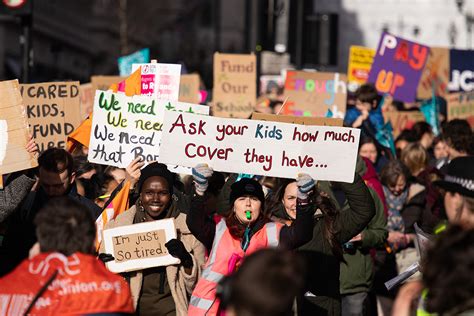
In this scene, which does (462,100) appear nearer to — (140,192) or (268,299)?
(140,192)

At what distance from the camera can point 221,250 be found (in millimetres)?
6906

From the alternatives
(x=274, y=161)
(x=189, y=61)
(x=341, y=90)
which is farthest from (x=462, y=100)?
(x=189, y=61)

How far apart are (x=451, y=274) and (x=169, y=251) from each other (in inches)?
116

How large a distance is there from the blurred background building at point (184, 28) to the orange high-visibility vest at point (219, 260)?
12.4 metres

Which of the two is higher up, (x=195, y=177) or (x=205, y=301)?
(x=195, y=177)

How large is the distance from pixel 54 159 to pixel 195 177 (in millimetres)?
1202

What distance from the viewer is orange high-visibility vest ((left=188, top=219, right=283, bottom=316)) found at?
687cm

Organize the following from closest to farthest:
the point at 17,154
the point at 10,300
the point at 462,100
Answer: the point at 10,300
the point at 17,154
the point at 462,100

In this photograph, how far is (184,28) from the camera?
6681 centimetres

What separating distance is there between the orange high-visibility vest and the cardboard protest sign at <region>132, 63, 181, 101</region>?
228cm

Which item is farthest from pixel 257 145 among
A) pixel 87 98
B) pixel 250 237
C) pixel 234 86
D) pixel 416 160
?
pixel 234 86

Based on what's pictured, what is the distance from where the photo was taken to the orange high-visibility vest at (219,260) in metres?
6.87

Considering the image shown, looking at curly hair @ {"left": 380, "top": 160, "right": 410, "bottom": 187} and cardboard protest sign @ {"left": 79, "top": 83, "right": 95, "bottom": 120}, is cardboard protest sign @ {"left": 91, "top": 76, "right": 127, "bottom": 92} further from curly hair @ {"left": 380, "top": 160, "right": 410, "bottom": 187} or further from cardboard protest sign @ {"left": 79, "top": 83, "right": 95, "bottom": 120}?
curly hair @ {"left": 380, "top": 160, "right": 410, "bottom": 187}

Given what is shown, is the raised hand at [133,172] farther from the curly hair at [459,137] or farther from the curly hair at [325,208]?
the curly hair at [459,137]
